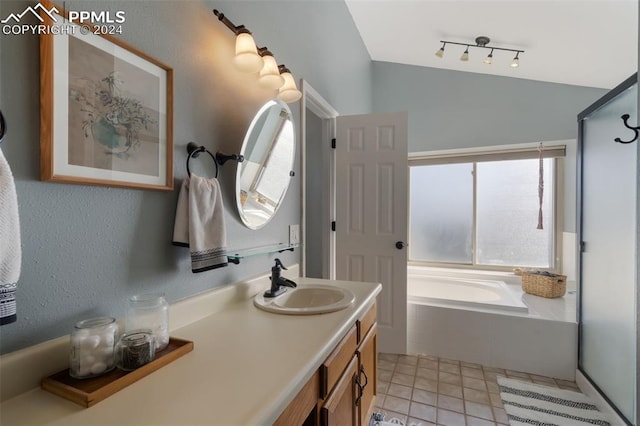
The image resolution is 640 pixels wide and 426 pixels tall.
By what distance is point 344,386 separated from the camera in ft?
3.33

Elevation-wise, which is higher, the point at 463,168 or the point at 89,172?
the point at 463,168

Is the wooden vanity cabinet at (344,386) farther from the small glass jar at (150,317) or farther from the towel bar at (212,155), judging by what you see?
the towel bar at (212,155)

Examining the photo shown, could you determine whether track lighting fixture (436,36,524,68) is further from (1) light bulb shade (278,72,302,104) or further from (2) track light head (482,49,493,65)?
(1) light bulb shade (278,72,302,104)

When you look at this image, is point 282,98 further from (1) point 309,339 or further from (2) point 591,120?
(2) point 591,120

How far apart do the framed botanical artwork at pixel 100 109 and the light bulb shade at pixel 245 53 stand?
13.8 inches

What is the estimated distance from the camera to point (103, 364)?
0.67 m

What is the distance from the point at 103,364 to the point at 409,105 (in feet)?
11.9

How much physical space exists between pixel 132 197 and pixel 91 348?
0.40m

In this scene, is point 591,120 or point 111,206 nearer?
point 111,206

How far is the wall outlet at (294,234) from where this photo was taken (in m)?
1.83

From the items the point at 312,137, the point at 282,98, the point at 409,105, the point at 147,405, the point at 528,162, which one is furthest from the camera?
the point at 409,105

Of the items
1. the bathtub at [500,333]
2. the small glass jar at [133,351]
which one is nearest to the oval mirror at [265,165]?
the small glass jar at [133,351]

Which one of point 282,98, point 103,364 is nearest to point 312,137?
point 282,98

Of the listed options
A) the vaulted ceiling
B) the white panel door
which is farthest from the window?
the white panel door
